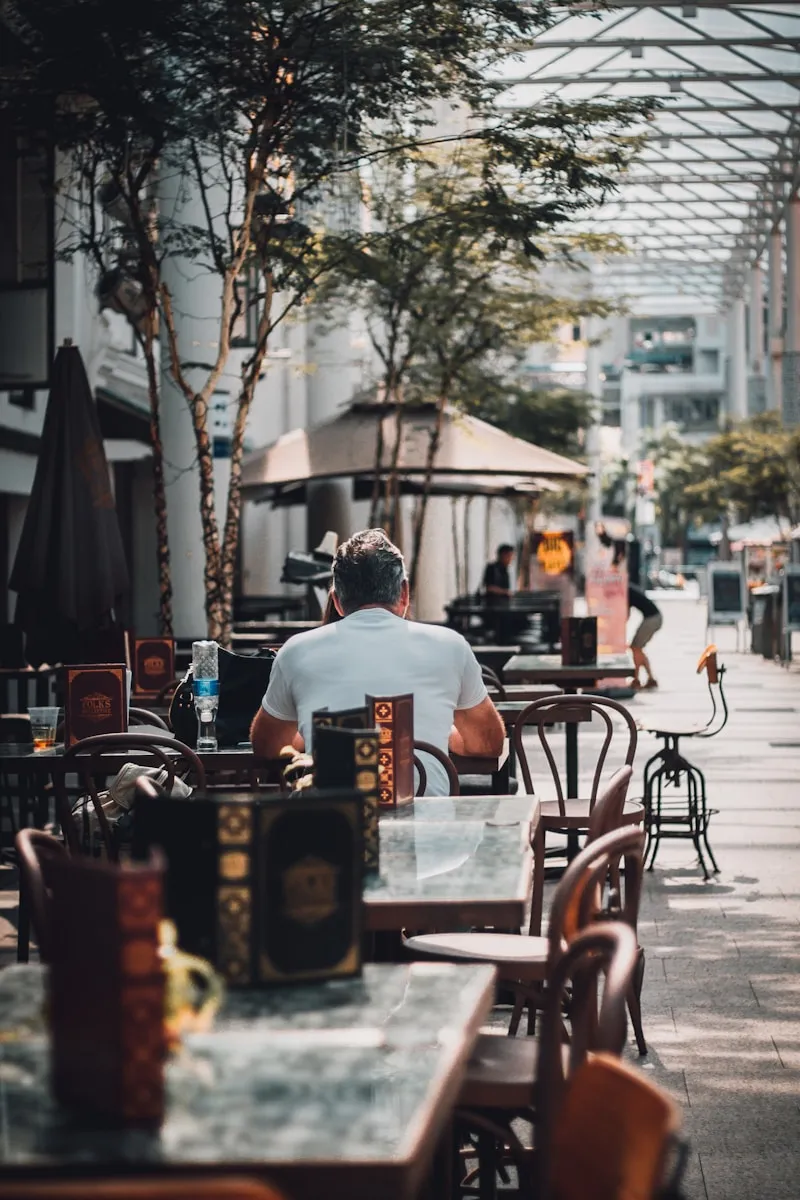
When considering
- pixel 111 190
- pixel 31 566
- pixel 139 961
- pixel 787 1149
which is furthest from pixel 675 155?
pixel 139 961

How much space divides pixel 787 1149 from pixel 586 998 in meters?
2.00

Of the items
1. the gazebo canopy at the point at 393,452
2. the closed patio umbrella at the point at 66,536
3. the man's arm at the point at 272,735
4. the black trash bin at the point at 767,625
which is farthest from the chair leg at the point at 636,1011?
the black trash bin at the point at 767,625

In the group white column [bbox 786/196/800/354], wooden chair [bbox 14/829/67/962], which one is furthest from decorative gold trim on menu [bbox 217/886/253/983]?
white column [bbox 786/196/800/354]

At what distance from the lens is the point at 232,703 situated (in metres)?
7.27

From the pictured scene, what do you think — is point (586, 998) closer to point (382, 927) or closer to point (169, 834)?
point (382, 927)

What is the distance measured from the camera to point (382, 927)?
3686 millimetres

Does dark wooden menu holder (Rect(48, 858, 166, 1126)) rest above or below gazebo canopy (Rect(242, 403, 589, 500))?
below

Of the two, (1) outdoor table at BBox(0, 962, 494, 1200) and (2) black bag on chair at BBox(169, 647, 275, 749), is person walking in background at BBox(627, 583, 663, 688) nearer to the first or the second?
(2) black bag on chair at BBox(169, 647, 275, 749)

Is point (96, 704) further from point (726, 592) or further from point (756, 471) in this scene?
point (756, 471)

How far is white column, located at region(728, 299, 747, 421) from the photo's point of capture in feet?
259

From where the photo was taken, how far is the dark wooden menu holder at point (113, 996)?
2.25 m

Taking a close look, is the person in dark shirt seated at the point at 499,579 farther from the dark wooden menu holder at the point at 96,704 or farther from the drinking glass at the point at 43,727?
the dark wooden menu holder at the point at 96,704

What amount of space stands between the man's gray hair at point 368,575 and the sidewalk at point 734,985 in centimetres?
178

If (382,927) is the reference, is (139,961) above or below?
above
